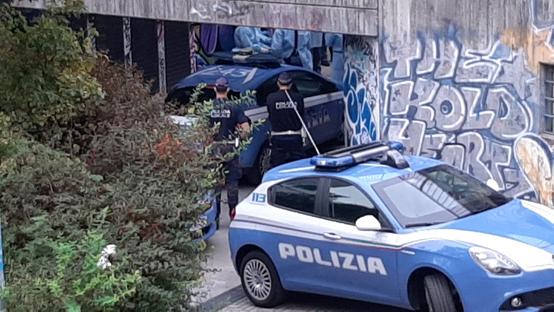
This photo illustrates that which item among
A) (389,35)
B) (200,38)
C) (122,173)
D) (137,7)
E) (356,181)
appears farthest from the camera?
(200,38)

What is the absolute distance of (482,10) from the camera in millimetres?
13539

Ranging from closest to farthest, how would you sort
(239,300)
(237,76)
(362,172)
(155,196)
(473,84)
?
(155,196) < (362,172) < (239,300) < (473,84) < (237,76)

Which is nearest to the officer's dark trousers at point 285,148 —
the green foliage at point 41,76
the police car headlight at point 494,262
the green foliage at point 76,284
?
the police car headlight at point 494,262

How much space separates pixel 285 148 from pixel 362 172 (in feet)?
14.3

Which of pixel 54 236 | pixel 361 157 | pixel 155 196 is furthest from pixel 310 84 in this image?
pixel 54 236


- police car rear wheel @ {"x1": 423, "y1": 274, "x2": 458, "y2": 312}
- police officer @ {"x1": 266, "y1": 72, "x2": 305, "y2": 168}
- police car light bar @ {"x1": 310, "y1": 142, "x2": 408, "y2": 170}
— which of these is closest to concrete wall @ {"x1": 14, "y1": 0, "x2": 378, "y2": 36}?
police officer @ {"x1": 266, "y1": 72, "x2": 305, "y2": 168}

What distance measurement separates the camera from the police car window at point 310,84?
17.4 m

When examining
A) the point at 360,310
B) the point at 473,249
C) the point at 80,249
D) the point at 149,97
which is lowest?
the point at 360,310

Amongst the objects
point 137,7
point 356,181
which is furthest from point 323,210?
point 137,7

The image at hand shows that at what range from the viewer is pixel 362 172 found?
34.5 ft

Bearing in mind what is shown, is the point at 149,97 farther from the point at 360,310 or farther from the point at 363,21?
the point at 363,21

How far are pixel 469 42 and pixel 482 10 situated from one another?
442 mm

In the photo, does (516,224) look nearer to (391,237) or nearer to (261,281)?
(391,237)

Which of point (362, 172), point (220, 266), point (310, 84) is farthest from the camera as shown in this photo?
point (310, 84)
